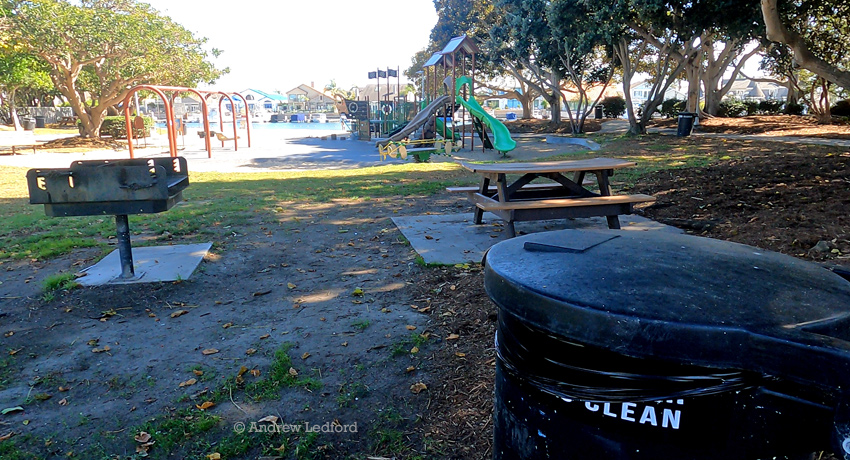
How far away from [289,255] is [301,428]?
318 cm

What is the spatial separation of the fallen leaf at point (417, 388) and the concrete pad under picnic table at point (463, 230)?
213 cm

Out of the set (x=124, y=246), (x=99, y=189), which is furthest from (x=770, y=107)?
(x=99, y=189)

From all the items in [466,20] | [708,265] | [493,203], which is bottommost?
[493,203]

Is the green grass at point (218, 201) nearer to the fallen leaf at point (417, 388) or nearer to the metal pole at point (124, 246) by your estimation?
the metal pole at point (124, 246)

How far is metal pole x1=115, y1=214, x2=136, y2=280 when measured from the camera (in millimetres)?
4699

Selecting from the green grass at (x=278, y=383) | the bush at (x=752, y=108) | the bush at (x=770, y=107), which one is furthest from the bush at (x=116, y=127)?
the bush at (x=770, y=107)

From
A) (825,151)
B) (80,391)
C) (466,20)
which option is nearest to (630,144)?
(825,151)

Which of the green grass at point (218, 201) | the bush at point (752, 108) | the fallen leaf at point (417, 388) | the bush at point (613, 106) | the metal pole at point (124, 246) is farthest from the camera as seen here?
the bush at point (613, 106)

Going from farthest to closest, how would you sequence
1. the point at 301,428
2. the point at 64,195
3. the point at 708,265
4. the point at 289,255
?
the point at 289,255 → the point at 64,195 → the point at 301,428 → the point at 708,265

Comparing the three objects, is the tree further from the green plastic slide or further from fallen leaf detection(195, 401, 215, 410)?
fallen leaf detection(195, 401, 215, 410)

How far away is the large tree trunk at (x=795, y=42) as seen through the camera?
863 cm

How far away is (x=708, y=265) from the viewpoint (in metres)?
1.45

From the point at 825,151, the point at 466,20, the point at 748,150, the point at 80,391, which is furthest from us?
the point at 466,20

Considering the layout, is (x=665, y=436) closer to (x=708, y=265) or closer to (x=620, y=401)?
(x=620, y=401)
